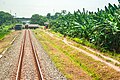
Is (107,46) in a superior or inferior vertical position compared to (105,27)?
inferior

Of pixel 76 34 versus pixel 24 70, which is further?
pixel 76 34

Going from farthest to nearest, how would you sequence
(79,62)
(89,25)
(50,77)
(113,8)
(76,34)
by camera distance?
1. (76,34)
2. (89,25)
3. (113,8)
4. (79,62)
5. (50,77)

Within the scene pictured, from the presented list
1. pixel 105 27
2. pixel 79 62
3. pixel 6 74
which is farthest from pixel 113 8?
pixel 6 74

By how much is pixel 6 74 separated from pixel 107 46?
564 inches

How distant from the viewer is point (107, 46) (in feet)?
90.6

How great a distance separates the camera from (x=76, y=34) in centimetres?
4484

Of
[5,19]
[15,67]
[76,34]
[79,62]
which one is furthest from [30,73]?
[5,19]

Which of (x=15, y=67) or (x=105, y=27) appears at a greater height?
(x=105, y=27)

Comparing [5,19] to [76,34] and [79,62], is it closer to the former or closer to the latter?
[76,34]

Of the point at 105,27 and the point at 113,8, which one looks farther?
the point at 113,8

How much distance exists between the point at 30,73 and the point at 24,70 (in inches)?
45.7

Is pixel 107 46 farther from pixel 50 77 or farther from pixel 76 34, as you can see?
pixel 76 34

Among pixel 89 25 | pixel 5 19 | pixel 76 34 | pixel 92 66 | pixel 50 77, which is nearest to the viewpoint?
pixel 50 77

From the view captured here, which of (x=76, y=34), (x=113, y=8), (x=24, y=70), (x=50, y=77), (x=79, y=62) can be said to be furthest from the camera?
(x=76, y=34)
